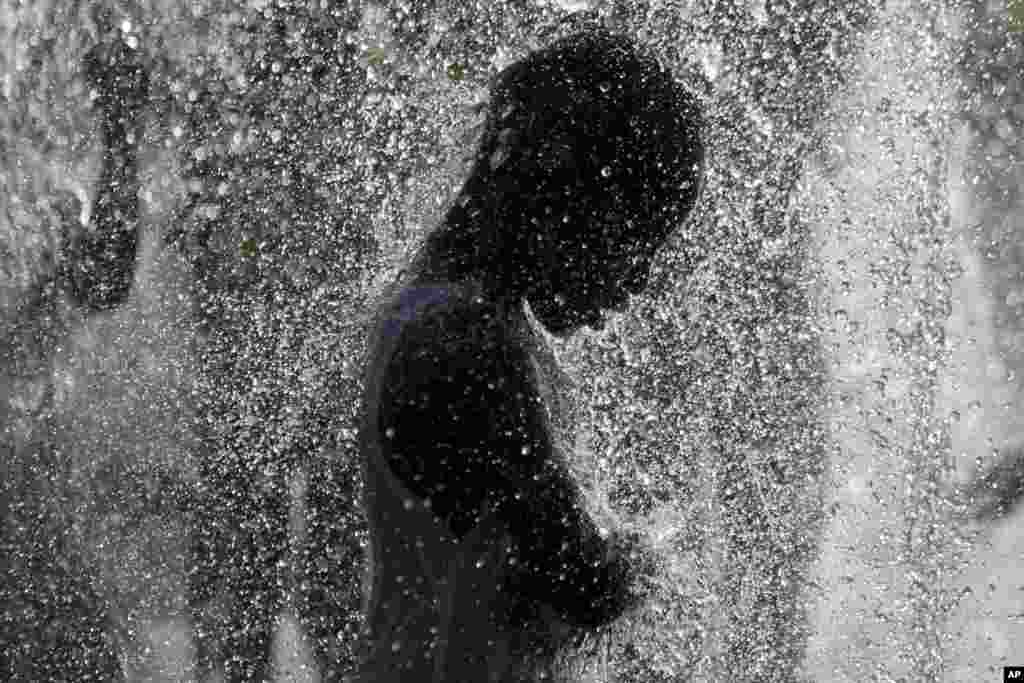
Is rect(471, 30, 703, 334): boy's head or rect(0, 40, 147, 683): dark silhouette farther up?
rect(471, 30, 703, 334): boy's head

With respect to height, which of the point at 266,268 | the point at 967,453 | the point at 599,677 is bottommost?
the point at 599,677

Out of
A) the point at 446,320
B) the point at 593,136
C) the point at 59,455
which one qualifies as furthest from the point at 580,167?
the point at 59,455

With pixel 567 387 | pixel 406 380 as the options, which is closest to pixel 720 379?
pixel 567 387

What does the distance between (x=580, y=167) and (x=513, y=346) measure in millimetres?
117

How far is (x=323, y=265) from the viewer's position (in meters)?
0.55

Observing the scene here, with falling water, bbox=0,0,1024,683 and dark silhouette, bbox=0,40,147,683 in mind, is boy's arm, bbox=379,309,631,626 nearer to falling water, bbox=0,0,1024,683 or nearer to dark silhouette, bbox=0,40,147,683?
falling water, bbox=0,0,1024,683

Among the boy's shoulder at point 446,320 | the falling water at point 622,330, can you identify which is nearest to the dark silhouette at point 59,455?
the falling water at point 622,330

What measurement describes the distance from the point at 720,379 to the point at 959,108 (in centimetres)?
23

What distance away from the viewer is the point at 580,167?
549mm

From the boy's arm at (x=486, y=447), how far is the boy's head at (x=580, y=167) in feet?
0.15

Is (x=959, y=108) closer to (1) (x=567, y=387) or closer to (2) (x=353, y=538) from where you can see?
(1) (x=567, y=387)

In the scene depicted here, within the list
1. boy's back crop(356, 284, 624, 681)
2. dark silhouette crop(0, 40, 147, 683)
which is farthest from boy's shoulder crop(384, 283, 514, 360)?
dark silhouette crop(0, 40, 147, 683)

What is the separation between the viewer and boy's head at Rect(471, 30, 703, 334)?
55cm

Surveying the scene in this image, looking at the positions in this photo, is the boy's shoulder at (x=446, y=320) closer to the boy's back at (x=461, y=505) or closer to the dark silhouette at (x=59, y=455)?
the boy's back at (x=461, y=505)
